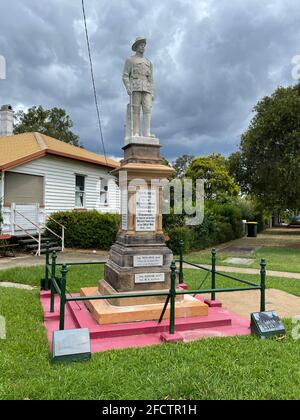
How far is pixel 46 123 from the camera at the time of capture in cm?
4019

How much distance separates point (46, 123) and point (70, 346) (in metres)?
39.2

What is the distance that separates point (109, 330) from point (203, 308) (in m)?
1.67

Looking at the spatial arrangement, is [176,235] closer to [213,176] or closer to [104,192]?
[104,192]

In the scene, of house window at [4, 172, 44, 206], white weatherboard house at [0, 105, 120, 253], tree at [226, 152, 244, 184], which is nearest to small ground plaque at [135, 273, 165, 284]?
white weatherboard house at [0, 105, 120, 253]

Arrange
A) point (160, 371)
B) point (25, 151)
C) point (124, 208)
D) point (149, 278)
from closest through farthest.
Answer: point (160, 371) < point (149, 278) < point (124, 208) < point (25, 151)

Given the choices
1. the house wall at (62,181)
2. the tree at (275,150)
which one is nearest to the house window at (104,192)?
the house wall at (62,181)

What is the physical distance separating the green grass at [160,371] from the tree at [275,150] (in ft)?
44.9

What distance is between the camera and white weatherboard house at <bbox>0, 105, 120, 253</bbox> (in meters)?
14.3

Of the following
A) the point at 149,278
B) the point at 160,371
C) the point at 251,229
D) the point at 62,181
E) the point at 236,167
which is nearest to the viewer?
the point at 160,371

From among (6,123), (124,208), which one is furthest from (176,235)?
(6,123)

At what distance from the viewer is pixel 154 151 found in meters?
6.52

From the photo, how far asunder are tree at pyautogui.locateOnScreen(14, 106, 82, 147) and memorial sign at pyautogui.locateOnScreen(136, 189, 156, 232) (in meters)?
35.7

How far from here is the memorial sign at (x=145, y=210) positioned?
6.29m

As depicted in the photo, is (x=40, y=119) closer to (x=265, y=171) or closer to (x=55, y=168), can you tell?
(x=55, y=168)
